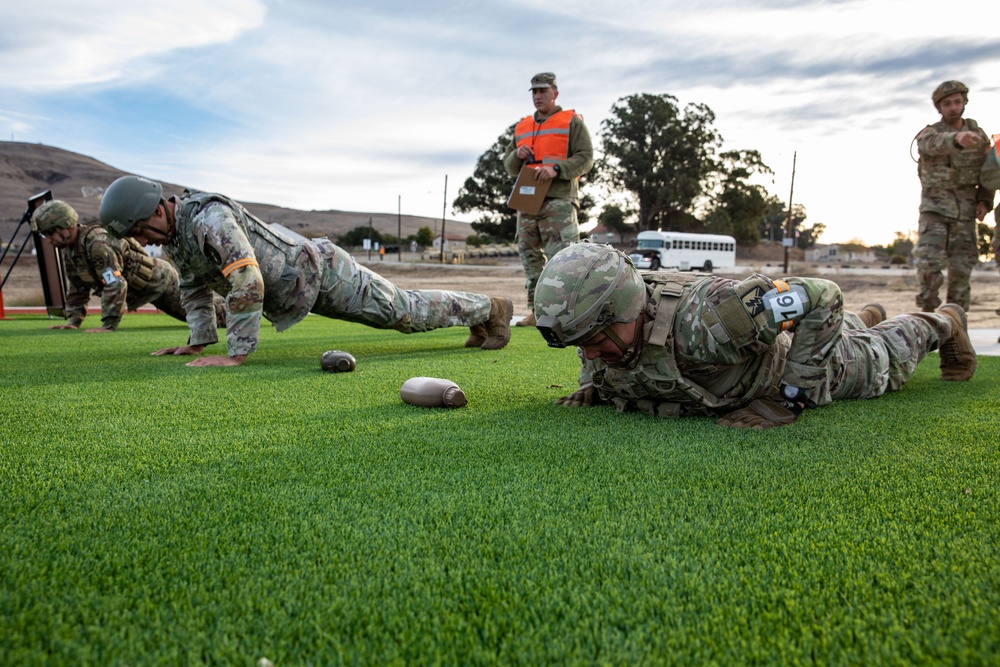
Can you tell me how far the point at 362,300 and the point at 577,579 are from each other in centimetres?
396

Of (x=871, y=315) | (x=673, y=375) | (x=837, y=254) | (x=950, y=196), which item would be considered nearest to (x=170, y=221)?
(x=673, y=375)

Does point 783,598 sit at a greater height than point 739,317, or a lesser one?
lesser

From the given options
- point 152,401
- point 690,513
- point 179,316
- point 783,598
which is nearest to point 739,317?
point 690,513

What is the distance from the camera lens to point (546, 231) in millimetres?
7172

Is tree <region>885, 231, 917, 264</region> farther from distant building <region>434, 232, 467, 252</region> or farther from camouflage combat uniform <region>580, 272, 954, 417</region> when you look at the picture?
camouflage combat uniform <region>580, 272, 954, 417</region>

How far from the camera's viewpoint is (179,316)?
8242 mm

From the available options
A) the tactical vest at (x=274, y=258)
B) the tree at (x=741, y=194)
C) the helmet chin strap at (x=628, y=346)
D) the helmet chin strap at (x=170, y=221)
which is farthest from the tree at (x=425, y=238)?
the helmet chin strap at (x=628, y=346)

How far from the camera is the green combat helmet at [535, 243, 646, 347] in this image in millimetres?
2582

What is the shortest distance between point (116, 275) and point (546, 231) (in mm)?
4847

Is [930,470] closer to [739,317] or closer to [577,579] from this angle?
[739,317]

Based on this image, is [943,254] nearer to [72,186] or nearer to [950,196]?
[950,196]

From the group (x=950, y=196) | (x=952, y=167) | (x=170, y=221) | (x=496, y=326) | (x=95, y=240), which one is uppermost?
(x=952, y=167)

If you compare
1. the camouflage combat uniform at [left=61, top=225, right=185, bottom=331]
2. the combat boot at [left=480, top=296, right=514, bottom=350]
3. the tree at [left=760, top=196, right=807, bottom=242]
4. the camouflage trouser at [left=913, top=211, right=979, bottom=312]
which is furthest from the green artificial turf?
the tree at [left=760, top=196, right=807, bottom=242]

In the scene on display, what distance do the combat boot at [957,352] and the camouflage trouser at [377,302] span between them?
3354 mm
